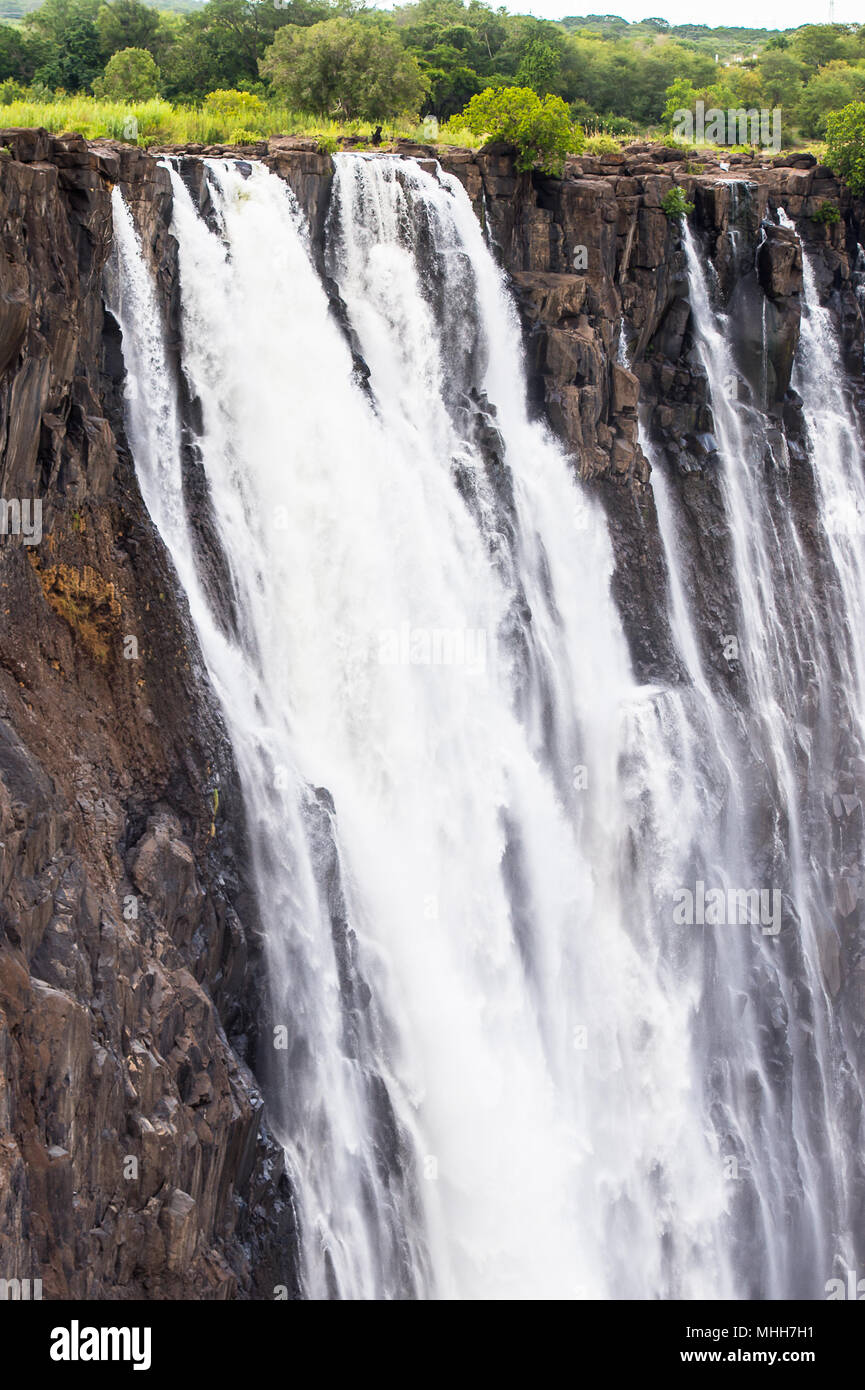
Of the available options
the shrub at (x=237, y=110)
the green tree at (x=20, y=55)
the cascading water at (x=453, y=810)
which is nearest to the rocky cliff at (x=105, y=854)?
the cascading water at (x=453, y=810)

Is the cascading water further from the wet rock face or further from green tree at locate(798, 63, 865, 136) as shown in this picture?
green tree at locate(798, 63, 865, 136)

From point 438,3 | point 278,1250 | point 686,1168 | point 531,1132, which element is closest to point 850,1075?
point 686,1168

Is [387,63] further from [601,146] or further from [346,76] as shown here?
[601,146]

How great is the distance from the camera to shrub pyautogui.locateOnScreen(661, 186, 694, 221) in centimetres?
3603

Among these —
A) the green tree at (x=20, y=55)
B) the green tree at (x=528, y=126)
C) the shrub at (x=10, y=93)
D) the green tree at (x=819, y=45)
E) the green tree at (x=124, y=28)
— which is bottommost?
the green tree at (x=528, y=126)

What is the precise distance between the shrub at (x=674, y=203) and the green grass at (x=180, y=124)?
512 cm

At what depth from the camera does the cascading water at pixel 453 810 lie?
23.2m

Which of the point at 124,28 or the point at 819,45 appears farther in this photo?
the point at 819,45

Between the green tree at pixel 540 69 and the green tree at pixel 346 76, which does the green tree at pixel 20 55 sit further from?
the green tree at pixel 540 69

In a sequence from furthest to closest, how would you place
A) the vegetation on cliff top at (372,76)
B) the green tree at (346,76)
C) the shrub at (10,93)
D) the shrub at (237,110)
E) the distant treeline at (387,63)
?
1. the distant treeline at (387,63)
2. the green tree at (346,76)
3. the shrub at (10,93)
4. the shrub at (237,110)
5. the vegetation on cliff top at (372,76)

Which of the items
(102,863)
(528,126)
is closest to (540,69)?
(528,126)

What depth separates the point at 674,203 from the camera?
36.1m

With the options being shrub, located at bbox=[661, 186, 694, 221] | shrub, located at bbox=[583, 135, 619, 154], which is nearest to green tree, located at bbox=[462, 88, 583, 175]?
shrub, located at bbox=[661, 186, 694, 221]

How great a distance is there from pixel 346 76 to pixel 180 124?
900 cm
